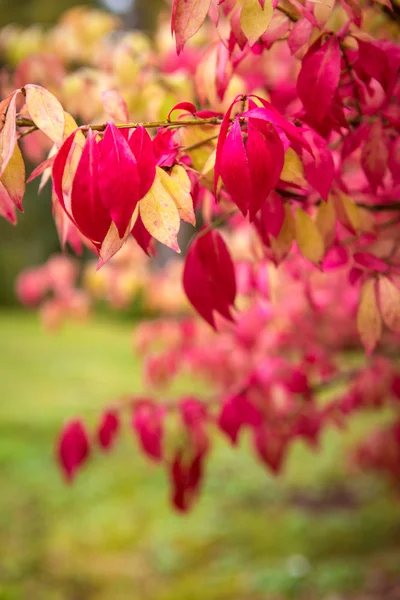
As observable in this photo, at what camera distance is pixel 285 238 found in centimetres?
113

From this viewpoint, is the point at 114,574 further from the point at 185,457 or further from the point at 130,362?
the point at 130,362

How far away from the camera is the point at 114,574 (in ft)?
10.8

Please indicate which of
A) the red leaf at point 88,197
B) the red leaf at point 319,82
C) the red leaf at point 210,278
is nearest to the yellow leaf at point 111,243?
the red leaf at point 88,197

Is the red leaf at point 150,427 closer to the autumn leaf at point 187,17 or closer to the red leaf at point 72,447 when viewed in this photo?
the red leaf at point 72,447

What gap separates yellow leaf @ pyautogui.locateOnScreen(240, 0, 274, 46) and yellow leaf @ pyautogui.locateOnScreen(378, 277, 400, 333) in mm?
499

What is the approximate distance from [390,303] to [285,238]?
223 millimetres

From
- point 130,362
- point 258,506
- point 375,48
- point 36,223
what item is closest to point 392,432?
point 258,506

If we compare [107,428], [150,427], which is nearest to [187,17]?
[150,427]

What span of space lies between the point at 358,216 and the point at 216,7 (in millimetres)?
469

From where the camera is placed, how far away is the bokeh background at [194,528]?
313cm

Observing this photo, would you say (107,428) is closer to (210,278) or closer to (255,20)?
(210,278)

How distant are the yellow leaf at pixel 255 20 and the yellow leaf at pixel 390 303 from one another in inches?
19.7

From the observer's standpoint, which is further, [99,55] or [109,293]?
[109,293]

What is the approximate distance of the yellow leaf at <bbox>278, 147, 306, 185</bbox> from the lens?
39.2 inches
